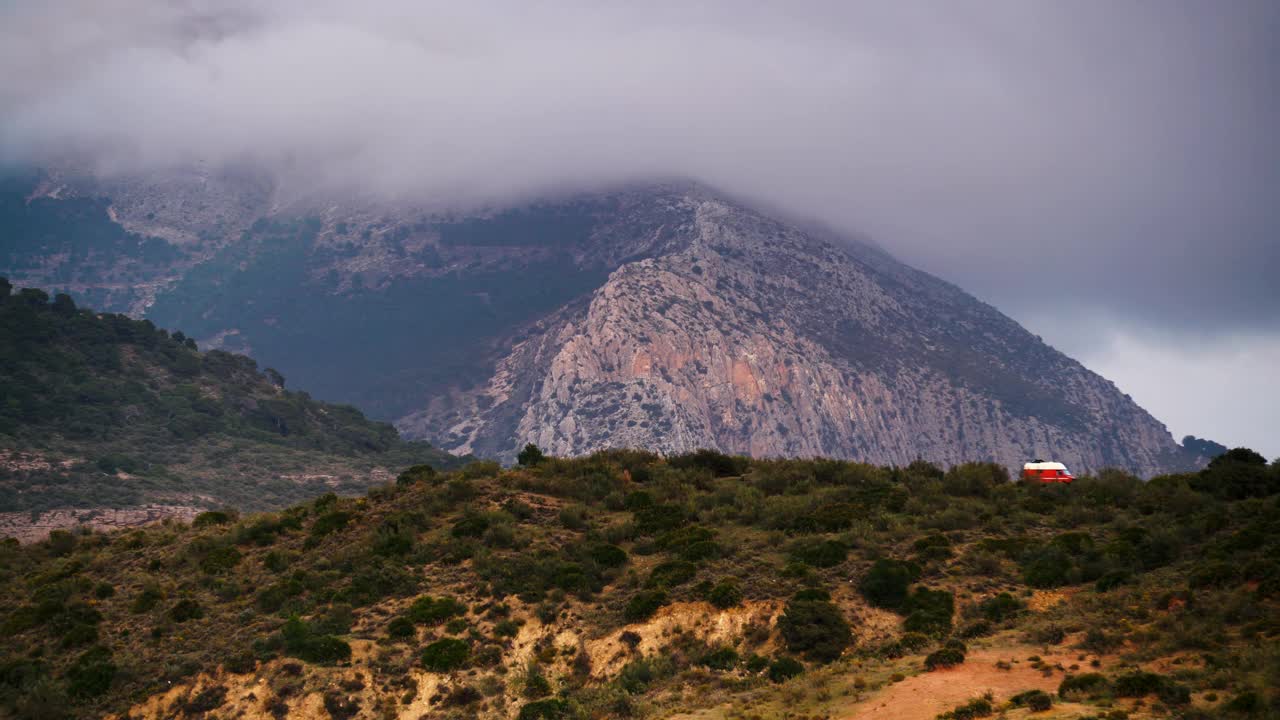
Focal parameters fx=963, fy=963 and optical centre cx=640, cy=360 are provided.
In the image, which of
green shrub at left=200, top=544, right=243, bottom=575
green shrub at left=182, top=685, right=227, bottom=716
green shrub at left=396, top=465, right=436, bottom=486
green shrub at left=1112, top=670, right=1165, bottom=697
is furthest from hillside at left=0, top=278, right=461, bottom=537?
green shrub at left=1112, top=670, right=1165, bottom=697

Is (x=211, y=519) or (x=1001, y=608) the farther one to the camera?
(x=211, y=519)

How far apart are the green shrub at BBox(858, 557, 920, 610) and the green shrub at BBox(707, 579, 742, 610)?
5.02m

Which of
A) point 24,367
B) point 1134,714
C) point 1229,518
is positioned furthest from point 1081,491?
point 24,367

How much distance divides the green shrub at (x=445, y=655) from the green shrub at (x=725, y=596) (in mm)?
9628

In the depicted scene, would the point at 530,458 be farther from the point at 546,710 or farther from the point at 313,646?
the point at 546,710

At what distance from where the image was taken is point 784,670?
110 ft

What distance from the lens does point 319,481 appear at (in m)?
139

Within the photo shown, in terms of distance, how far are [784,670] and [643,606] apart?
6657mm

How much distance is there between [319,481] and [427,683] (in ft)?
365

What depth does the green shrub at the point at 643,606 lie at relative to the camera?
37.8 metres

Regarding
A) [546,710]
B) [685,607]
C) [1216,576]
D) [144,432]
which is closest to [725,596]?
[685,607]

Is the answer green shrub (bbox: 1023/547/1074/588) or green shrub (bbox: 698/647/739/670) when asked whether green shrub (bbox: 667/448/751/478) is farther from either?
green shrub (bbox: 698/647/739/670)

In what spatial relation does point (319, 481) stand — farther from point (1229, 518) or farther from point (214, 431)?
point (1229, 518)

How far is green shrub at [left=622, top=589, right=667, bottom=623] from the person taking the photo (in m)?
37.8
